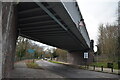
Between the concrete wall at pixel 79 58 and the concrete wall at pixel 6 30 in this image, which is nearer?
the concrete wall at pixel 6 30

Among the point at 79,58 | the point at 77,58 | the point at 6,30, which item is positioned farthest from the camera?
the point at 77,58

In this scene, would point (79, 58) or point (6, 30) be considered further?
point (79, 58)

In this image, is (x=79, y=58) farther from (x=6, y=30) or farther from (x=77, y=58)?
(x=6, y=30)

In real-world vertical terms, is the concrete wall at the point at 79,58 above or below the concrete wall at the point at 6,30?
below

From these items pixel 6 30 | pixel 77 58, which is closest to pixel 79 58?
pixel 77 58

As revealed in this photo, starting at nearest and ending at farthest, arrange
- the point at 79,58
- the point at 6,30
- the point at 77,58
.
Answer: the point at 6,30
the point at 79,58
the point at 77,58

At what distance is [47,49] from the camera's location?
11975cm

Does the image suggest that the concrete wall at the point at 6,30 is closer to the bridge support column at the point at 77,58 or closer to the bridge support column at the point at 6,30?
the bridge support column at the point at 6,30

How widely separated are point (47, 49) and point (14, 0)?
113383 millimetres

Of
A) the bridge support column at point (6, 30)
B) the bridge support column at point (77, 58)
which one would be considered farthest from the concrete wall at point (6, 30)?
the bridge support column at point (77, 58)

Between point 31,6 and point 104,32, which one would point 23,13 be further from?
point 104,32

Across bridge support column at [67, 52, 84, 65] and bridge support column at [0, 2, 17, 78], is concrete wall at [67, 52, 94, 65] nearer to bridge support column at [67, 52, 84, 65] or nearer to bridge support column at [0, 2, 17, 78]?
bridge support column at [67, 52, 84, 65]

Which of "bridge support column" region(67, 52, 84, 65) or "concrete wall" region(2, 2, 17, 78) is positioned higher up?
"concrete wall" region(2, 2, 17, 78)

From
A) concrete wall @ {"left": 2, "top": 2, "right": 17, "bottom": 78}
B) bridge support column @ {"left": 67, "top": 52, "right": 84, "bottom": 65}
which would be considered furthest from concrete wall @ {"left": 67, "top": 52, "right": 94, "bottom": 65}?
concrete wall @ {"left": 2, "top": 2, "right": 17, "bottom": 78}
